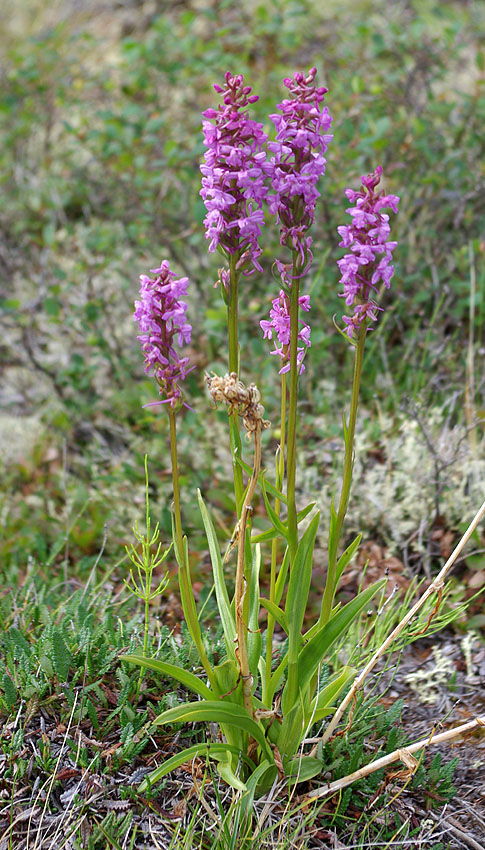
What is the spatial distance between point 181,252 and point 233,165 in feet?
10.7

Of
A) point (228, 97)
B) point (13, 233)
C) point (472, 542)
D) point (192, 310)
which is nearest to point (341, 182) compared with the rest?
point (192, 310)

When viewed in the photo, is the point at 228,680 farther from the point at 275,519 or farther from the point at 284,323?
the point at 284,323

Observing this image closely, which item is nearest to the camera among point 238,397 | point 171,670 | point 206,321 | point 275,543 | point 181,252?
point 238,397

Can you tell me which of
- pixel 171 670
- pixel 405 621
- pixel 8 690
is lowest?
pixel 8 690

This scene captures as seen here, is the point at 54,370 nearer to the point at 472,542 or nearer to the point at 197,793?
the point at 472,542

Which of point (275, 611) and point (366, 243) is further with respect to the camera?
point (275, 611)

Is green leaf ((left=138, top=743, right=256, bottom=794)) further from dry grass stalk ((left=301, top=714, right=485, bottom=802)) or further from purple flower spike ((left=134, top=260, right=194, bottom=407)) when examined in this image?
purple flower spike ((left=134, top=260, right=194, bottom=407))

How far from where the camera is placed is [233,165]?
1.38 metres

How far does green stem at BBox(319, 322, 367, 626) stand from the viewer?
153 cm

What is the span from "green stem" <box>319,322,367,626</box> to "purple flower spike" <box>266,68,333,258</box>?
0.28 m

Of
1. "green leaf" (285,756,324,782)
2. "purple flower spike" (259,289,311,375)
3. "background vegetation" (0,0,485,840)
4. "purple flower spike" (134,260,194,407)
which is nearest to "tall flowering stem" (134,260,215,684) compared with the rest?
"purple flower spike" (134,260,194,407)

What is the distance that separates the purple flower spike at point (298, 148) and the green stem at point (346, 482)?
279 millimetres

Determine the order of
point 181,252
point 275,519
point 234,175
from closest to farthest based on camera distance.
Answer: point 234,175 → point 275,519 → point 181,252

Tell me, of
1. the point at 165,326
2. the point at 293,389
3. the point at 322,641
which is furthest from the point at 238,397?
the point at 322,641
